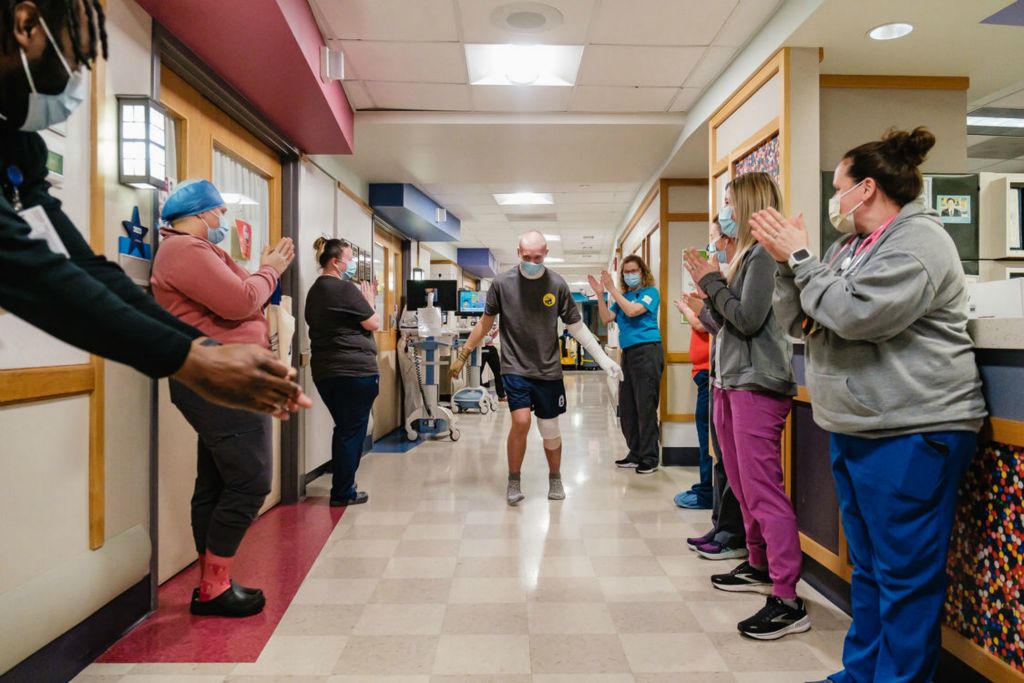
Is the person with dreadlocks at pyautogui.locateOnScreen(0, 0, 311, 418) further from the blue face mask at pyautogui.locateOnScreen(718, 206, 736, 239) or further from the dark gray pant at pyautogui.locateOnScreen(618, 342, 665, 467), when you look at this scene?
the dark gray pant at pyautogui.locateOnScreen(618, 342, 665, 467)

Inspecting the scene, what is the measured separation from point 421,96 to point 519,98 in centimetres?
64

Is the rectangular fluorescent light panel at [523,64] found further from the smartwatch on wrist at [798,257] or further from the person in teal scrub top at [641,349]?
the smartwatch on wrist at [798,257]

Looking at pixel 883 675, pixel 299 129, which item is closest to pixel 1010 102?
pixel 883 675

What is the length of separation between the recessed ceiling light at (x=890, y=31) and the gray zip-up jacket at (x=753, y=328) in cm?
138

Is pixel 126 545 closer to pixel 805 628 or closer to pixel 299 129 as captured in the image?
pixel 805 628

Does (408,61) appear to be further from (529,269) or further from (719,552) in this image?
(719,552)

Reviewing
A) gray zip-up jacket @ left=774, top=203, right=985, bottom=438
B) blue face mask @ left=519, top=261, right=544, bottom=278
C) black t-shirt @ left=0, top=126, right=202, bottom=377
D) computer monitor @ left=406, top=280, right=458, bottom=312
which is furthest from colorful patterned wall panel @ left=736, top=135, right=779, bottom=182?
computer monitor @ left=406, top=280, right=458, bottom=312

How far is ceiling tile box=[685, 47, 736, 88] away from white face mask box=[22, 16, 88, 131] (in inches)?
125

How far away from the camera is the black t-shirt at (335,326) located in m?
3.60

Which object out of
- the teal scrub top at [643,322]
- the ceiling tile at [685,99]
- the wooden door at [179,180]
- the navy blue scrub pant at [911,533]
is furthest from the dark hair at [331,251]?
the navy blue scrub pant at [911,533]

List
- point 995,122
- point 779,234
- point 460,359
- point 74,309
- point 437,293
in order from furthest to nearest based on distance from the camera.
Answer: point 437,293
point 995,122
point 460,359
point 779,234
point 74,309

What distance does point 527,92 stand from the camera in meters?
3.95

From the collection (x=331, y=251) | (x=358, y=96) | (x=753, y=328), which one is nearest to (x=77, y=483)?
(x=331, y=251)

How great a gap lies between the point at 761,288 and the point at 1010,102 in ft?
11.6
